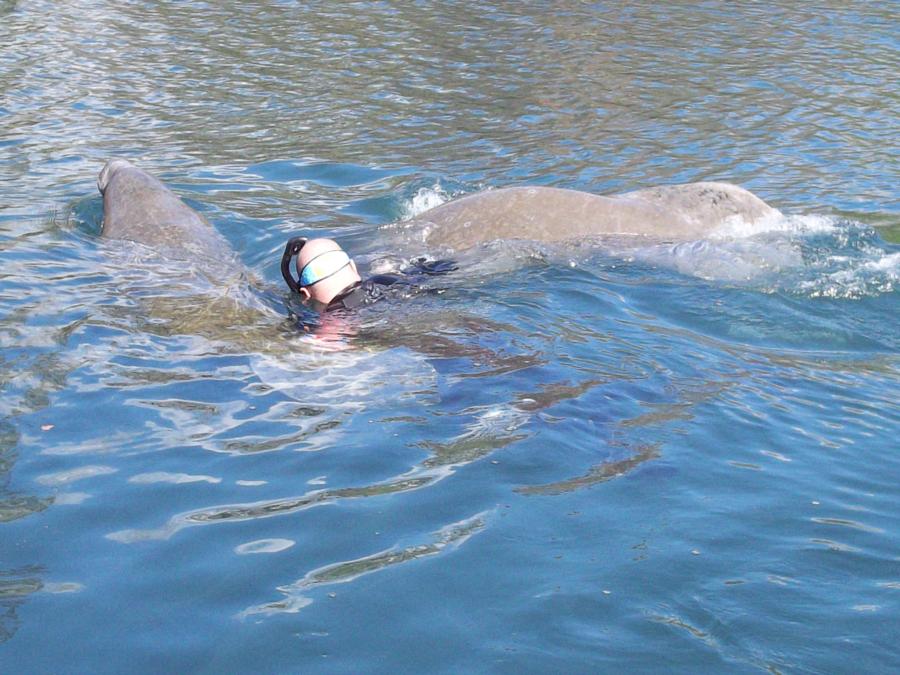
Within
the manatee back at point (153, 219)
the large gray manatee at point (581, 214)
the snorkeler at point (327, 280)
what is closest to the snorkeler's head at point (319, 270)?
the snorkeler at point (327, 280)

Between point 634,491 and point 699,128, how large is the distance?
8.54 meters

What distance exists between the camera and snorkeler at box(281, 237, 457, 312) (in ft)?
23.2

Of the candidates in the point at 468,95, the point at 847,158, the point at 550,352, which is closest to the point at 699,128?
the point at 847,158

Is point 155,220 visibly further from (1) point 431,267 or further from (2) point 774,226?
(2) point 774,226

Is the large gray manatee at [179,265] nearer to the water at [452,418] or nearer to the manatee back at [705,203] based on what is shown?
the water at [452,418]

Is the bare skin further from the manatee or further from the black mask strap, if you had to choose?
the manatee

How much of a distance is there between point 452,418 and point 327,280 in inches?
83.2

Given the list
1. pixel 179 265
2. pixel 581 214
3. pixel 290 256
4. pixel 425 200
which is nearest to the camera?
pixel 290 256

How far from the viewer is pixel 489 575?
3895mm

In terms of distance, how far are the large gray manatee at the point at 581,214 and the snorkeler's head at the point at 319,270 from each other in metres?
1.30

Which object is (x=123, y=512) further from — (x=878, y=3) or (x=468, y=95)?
(x=878, y=3)

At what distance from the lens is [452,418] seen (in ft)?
17.3

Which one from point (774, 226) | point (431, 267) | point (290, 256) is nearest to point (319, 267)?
point (290, 256)

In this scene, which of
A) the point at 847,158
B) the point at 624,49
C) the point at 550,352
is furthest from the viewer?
the point at 624,49
